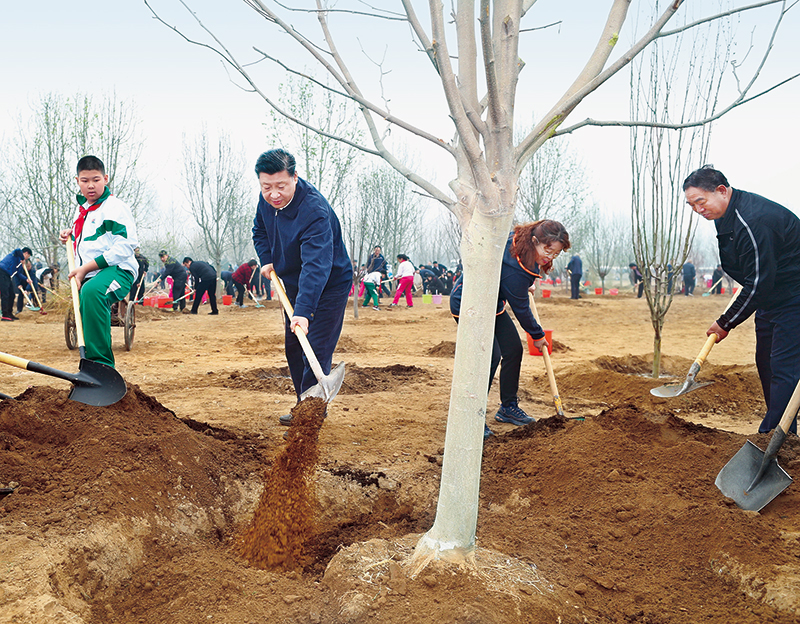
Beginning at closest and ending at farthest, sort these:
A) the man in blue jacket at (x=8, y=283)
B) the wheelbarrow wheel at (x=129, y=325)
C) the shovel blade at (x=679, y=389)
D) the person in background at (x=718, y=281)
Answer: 1. the shovel blade at (x=679, y=389)
2. the wheelbarrow wheel at (x=129, y=325)
3. the man in blue jacket at (x=8, y=283)
4. the person in background at (x=718, y=281)

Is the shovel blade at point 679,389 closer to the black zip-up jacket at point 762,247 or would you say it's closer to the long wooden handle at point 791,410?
the black zip-up jacket at point 762,247

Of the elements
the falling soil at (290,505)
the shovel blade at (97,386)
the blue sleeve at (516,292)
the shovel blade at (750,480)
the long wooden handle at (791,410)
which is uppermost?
the blue sleeve at (516,292)

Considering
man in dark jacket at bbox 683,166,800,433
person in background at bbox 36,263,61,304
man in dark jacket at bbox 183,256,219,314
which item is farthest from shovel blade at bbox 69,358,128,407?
person in background at bbox 36,263,61,304

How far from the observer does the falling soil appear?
2.60 m

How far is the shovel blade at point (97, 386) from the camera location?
3.13 meters

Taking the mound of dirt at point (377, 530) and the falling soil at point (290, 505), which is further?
the falling soil at point (290, 505)

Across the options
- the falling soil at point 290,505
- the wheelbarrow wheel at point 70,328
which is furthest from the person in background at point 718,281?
the falling soil at point 290,505

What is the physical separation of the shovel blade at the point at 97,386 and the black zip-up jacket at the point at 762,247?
358 cm

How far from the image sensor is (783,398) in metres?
3.24

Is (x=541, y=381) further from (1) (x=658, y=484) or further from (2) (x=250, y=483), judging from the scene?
(2) (x=250, y=483)

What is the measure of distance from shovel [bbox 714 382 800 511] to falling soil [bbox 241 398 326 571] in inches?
77.8

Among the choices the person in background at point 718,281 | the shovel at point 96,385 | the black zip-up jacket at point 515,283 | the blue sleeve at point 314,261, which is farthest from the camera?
the person in background at point 718,281

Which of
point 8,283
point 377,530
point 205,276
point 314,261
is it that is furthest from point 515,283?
point 8,283

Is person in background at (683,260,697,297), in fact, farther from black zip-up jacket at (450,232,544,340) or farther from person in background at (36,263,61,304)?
black zip-up jacket at (450,232,544,340)
